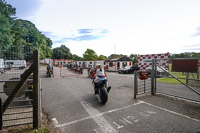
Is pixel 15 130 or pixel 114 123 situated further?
pixel 114 123

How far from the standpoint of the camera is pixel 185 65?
420 cm

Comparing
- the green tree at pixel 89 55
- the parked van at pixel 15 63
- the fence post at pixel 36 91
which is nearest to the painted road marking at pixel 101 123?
the fence post at pixel 36 91

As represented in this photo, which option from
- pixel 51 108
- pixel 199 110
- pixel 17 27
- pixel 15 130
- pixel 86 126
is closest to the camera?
pixel 15 130

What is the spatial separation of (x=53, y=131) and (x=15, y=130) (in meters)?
0.87

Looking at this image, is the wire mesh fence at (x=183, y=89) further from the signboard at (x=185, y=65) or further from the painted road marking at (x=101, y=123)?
the painted road marking at (x=101, y=123)

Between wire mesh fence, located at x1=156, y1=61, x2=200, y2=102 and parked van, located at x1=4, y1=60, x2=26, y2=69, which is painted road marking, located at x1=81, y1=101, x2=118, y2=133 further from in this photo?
wire mesh fence, located at x1=156, y1=61, x2=200, y2=102

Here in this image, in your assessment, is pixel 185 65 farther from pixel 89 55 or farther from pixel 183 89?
pixel 89 55

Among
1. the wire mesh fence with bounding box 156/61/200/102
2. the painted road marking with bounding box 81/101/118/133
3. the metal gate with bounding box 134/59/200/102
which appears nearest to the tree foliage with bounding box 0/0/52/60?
the painted road marking with bounding box 81/101/118/133

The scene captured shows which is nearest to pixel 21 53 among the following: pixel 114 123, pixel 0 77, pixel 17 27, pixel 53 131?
pixel 0 77

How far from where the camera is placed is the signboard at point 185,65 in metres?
3.98

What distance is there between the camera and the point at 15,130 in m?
2.48

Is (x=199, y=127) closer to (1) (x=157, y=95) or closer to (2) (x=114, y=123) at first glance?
(2) (x=114, y=123)

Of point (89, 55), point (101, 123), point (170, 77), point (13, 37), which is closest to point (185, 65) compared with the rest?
point (170, 77)

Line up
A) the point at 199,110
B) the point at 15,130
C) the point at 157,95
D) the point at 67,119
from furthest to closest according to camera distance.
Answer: the point at 157,95
the point at 199,110
the point at 67,119
the point at 15,130
